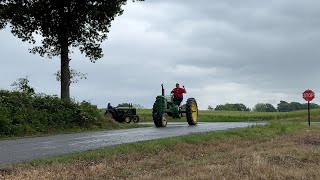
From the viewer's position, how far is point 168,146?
15172 millimetres

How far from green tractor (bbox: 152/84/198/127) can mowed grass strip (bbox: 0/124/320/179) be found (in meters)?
10.1

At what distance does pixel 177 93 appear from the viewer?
91.1 feet

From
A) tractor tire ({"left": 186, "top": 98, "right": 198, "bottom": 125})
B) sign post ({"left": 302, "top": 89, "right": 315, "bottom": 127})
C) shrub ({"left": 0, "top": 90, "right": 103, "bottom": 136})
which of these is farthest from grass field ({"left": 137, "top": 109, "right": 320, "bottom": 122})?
shrub ({"left": 0, "top": 90, "right": 103, "bottom": 136})

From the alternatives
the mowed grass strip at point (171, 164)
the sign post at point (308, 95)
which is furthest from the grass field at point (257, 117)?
the mowed grass strip at point (171, 164)

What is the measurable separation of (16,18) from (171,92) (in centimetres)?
1013

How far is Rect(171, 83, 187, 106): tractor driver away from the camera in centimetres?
2767

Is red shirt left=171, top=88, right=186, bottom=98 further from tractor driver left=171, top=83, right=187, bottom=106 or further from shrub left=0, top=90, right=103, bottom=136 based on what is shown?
shrub left=0, top=90, right=103, bottom=136

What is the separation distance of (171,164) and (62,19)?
20167 millimetres

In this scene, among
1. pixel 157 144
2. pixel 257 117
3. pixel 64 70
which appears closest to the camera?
pixel 157 144

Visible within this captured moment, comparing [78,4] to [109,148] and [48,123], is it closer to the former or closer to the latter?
[48,123]

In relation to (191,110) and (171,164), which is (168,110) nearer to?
(191,110)

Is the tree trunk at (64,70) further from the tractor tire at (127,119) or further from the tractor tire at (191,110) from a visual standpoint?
the tractor tire at (127,119)

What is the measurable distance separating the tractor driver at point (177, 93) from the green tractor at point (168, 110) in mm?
172

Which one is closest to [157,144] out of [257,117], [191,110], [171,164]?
[171,164]
